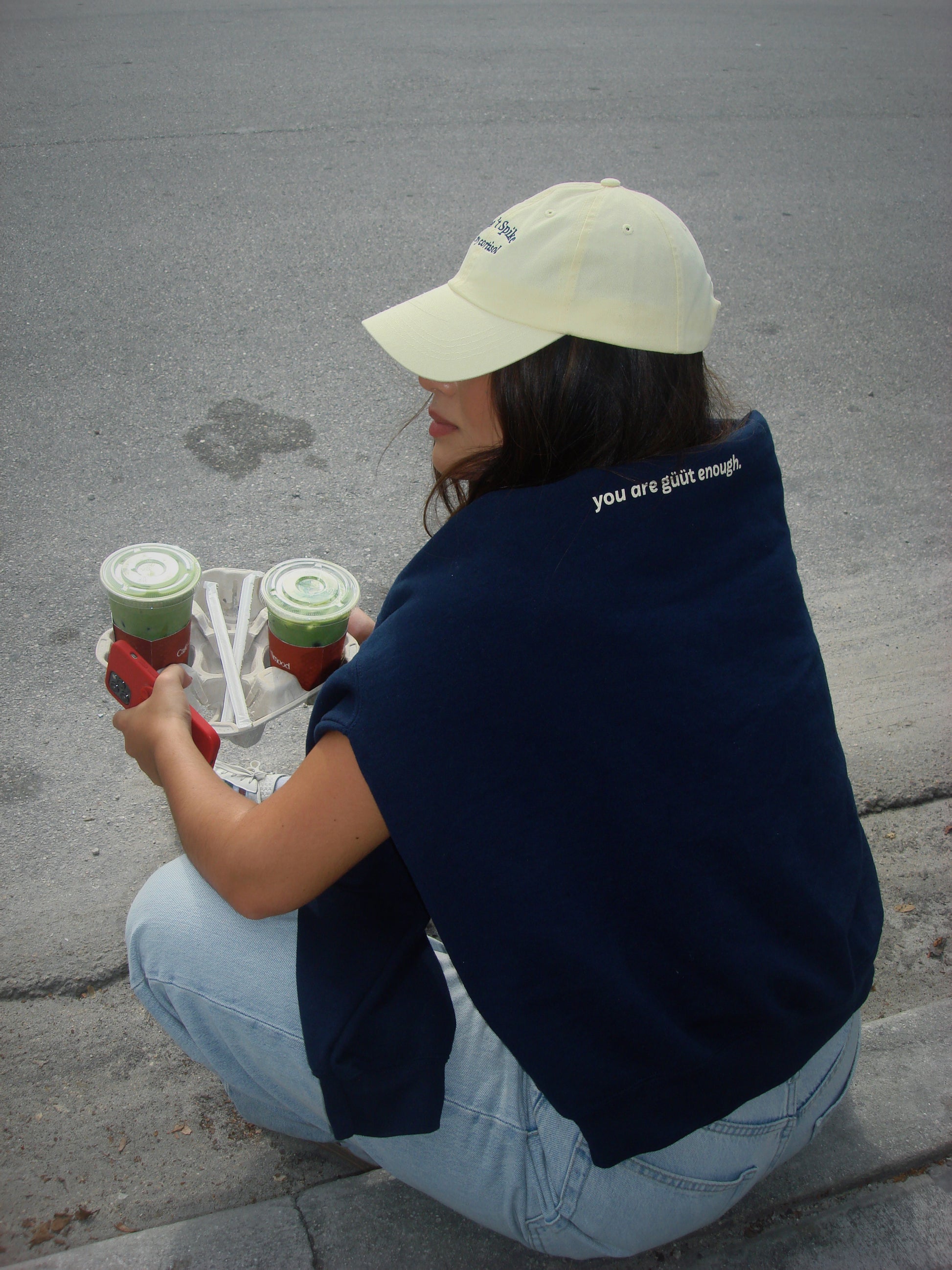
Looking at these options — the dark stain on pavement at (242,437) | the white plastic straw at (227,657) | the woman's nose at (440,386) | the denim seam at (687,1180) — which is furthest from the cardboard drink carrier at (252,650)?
the dark stain on pavement at (242,437)

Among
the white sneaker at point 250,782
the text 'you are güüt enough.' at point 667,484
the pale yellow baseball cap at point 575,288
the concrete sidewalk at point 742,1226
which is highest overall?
the pale yellow baseball cap at point 575,288

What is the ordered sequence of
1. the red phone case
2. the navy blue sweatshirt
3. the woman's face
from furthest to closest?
the red phone case < the woman's face < the navy blue sweatshirt

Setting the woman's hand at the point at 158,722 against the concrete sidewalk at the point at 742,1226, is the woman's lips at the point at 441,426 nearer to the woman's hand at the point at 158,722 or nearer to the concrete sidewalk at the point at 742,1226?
the woman's hand at the point at 158,722

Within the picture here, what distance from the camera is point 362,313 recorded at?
13.5 feet

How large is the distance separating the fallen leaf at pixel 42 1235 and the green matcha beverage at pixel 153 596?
0.87m

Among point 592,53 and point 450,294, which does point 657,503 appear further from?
point 592,53

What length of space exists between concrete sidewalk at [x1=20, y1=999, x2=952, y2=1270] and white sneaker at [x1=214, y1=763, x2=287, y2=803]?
2.08 feet

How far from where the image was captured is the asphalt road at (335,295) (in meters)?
2.56

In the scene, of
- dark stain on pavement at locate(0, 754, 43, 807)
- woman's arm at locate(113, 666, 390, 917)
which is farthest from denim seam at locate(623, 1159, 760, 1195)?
dark stain on pavement at locate(0, 754, 43, 807)

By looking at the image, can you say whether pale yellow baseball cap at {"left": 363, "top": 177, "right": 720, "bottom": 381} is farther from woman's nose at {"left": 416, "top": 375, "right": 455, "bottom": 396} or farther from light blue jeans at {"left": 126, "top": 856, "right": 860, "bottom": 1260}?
light blue jeans at {"left": 126, "top": 856, "right": 860, "bottom": 1260}

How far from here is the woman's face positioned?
4.27ft

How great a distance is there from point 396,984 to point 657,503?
2.30ft

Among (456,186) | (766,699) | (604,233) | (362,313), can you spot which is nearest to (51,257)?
(362,313)

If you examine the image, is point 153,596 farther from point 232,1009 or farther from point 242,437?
point 242,437
